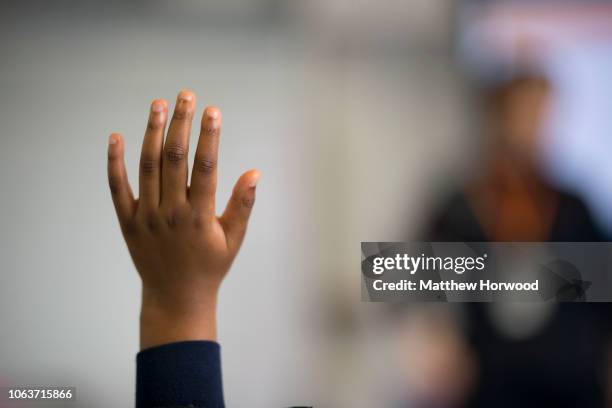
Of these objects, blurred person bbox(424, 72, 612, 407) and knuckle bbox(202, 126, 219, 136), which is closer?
knuckle bbox(202, 126, 219, 136)

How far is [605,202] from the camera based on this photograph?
94cm

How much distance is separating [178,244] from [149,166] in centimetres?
6

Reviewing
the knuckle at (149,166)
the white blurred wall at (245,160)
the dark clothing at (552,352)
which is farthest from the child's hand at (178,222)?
the white blurred wall at (245,160)

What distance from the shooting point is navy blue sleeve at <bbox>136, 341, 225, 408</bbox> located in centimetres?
41

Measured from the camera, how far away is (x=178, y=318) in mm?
460

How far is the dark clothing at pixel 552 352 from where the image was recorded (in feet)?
2.91

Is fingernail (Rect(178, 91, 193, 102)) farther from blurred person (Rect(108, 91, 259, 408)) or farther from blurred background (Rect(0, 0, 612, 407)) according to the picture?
blurred background (Rect(0, 0, 612, 407))

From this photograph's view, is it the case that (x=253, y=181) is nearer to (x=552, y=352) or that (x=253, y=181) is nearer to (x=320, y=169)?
(x=552, y=352)

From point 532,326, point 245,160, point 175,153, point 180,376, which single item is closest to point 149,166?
point 175,153

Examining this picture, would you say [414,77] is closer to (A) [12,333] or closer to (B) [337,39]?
(B) [337,39]

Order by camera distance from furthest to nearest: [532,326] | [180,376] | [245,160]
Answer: [245,160] → [532,326] → [180,376]

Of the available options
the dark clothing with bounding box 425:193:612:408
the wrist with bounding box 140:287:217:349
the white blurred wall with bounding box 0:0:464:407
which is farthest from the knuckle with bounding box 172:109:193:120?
the white blurred wall with bounding box 0:0:464:407

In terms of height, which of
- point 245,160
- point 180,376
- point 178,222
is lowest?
point 180,376

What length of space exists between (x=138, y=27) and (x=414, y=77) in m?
0.55
